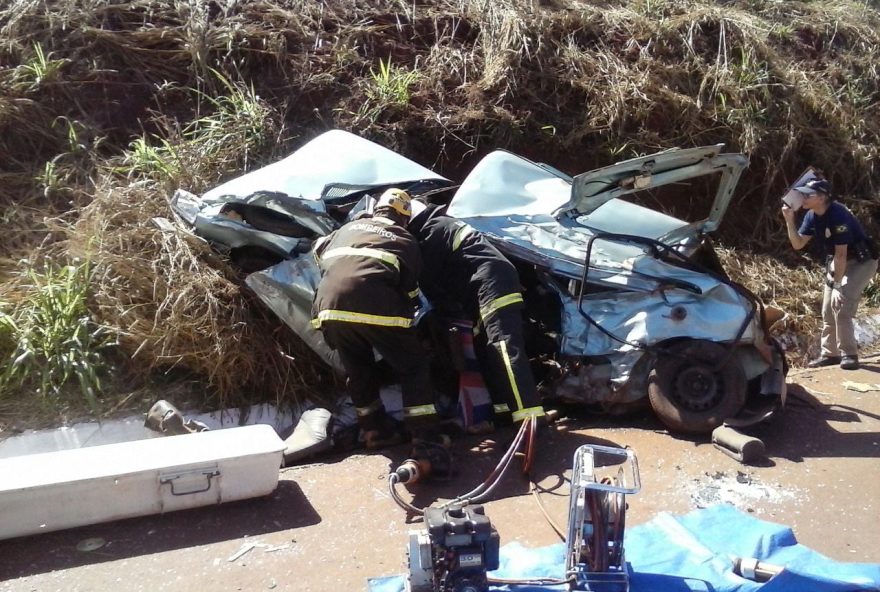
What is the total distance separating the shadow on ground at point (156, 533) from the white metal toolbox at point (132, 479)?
7 cm

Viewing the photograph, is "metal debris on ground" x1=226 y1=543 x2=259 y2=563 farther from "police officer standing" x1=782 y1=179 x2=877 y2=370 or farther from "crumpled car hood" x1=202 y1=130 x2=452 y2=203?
"police officer standing" x1=782 y1=179 x2=877 y2=370

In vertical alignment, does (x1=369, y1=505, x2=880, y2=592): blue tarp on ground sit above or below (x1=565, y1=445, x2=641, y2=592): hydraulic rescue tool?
below

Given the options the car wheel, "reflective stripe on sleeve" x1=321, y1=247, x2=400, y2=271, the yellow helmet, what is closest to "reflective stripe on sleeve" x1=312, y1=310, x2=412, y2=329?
"reflective stripe on sleeve" x1=321, y1=247, x2=400, y2=271

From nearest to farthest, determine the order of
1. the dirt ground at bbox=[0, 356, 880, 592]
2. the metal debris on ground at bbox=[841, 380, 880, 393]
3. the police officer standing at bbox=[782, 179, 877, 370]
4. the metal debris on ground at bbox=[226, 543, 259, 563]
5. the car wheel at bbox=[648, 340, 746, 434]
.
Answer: the dirt ground at bbox=[0, 356, 880, 592] → the metal debris on ground at bbox=[226, 543, 259, 563] → the car wheel at bbox=[648, 340, 746, 434] → the metal debris on ground at bbox=[841, 380, 880, 393] → the police officer standing at bbox=[782, 179, 877, 370]

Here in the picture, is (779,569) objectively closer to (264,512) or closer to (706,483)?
(706,483)

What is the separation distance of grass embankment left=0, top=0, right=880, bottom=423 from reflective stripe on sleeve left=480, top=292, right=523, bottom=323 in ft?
4.29

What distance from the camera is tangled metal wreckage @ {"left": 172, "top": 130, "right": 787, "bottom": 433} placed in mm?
4617

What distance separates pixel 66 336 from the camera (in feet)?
16.2

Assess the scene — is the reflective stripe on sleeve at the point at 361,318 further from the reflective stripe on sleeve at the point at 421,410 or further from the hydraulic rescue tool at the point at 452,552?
the hydraulic rescue tool at the point at 452,552

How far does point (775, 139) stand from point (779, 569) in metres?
5.85

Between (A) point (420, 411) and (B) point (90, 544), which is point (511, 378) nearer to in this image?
(A) point (420, 411)

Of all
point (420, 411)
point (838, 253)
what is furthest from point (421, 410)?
point (838, 253)

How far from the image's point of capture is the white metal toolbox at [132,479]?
3416 millimetres

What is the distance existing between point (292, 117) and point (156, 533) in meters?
4.27
